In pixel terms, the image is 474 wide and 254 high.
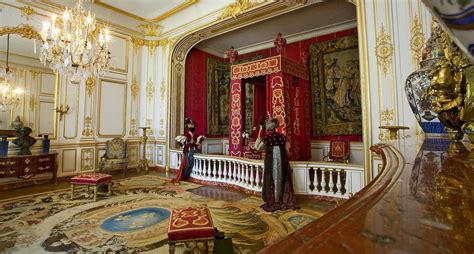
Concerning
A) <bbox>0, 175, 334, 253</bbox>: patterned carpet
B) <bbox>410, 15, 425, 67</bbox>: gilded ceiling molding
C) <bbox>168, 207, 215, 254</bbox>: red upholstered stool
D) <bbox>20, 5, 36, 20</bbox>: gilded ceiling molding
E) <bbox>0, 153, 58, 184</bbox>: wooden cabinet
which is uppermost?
<bbox>20, 5, 36, 20</bbox>: gilded ceiling molding

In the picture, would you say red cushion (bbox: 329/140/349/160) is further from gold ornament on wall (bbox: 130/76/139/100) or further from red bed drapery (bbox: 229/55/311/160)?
gold ornament on wall (bbox: 130/76/139/100)

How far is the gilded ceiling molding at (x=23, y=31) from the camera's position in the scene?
4.44 m

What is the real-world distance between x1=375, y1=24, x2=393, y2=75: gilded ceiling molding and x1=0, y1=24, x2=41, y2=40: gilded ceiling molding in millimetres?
6726

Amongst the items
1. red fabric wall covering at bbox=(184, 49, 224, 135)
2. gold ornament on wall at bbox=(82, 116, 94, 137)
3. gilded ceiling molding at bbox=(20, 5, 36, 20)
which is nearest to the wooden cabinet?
gold ornament on wall at bbox=(82, 116, 94, 137)

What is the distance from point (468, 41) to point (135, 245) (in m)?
2.69

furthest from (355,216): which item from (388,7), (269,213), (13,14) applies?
(13,14)

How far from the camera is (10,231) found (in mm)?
2541

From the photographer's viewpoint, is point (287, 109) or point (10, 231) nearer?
point (10, 231)

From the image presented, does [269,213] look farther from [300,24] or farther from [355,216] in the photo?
[300,24]

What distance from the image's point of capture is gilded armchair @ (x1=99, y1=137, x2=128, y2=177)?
5.41 meters

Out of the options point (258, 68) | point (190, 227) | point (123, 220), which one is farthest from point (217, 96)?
point (190, 227)

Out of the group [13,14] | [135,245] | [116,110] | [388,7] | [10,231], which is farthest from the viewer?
[116,110]

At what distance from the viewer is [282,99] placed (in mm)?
3836

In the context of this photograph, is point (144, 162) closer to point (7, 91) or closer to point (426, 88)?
point (7, 91)
